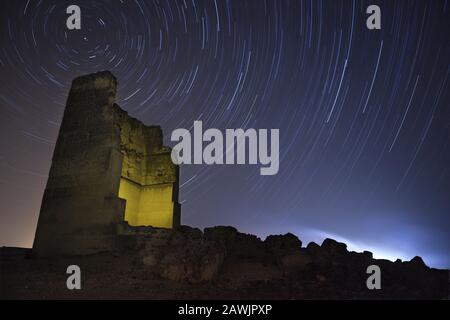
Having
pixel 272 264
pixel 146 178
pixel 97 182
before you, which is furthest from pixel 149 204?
pixel 272 264

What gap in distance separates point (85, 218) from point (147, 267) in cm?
398

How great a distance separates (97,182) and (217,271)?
6.23 m

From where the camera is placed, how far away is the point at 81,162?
15891mm

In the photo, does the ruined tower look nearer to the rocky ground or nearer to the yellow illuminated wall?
the yellow illuminated wall

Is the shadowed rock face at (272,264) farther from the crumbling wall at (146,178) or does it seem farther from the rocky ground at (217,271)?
the crumbling wall at (146,178)

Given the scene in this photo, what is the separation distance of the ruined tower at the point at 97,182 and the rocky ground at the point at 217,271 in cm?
89

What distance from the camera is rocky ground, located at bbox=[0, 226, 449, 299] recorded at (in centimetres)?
1042

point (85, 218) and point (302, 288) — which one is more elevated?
point (85, 218)

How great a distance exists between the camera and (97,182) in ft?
49.6

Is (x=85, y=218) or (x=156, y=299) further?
(x=85, y=218)

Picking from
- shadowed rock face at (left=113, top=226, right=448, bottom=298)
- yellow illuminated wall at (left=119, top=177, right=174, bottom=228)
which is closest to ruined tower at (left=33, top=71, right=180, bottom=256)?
yellow illuminated wall at (left=119, top=177, right=174, bottom=228)
